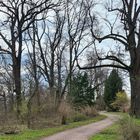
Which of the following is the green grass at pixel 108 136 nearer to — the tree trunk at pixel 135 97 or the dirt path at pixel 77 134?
the dirt path at pixel 77 134

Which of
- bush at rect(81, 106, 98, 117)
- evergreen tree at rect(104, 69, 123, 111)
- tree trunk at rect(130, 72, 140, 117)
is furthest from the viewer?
evergreen tree at rect(104, 69, 123, 111)

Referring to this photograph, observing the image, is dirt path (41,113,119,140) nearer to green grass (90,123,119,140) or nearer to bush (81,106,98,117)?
green grass (90,123,119,140)

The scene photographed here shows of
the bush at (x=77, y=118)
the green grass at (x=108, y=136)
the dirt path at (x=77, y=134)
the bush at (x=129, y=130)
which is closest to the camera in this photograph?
the bush at (x=129, y=130)

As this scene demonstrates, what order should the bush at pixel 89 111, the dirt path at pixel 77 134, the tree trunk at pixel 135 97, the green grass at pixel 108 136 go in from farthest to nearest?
the bush at pixel 89 111 → the tree trunk at pixel 135 97 → the dirt path at pixel 77 134 → the green grass at pixel 108 136

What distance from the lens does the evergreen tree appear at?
92.9 metres

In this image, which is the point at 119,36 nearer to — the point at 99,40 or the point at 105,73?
the point at 99,40

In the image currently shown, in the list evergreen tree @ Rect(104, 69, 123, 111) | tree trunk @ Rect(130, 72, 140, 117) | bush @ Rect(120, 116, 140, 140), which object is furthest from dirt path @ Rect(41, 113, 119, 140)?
evergreen tree @ Rect(104, 69, 123, 111)

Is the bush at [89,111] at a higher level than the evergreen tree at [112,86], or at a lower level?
lower

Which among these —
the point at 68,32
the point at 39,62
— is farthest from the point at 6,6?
the point at 39,62

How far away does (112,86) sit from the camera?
309 feet

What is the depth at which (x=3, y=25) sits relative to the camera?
42.1m

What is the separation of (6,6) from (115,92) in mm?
56000

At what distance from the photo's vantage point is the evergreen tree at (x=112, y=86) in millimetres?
92875

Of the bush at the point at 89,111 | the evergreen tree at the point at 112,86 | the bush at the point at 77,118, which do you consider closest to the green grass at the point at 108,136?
the bush at the point at 77,118
